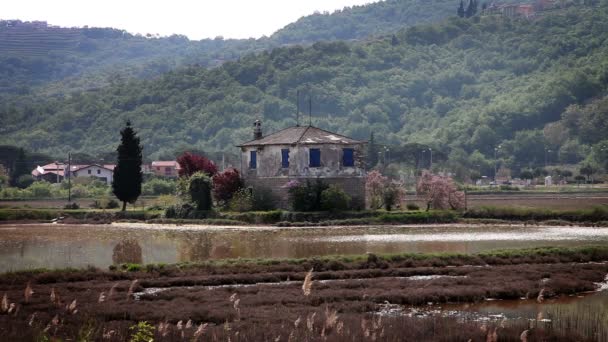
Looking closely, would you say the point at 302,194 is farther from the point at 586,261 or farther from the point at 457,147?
the point at 457,147

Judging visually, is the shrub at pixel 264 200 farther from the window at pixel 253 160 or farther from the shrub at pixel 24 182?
the shrub at pixel 24 182

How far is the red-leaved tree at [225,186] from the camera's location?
205 feet

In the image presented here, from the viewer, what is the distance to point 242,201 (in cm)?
6006

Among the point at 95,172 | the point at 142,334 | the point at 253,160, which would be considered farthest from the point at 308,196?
the point at 95,172

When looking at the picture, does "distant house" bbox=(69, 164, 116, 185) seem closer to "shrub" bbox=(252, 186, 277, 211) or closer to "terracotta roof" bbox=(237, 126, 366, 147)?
"terracotta roof" bbox=(237, 126, 366, 147)

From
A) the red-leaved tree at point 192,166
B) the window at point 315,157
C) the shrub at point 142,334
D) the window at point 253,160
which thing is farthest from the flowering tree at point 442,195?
the shrub at point 142,334

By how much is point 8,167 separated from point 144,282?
98.8 metres

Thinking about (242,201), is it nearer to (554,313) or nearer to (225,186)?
(225,186)

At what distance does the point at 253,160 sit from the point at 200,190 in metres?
6.15

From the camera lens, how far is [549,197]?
276 feet

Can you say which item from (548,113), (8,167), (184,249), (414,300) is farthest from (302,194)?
(548,113)

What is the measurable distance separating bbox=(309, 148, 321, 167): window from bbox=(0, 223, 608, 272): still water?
32.0ft

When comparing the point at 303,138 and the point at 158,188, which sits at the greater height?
the point at 303,138

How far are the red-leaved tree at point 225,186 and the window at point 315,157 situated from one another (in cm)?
493
